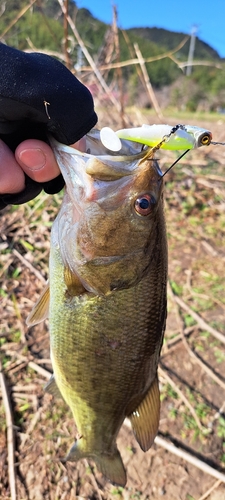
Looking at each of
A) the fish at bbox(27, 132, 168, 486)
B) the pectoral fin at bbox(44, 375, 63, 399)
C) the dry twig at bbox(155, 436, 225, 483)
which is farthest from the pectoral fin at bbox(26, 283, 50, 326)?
the dry twig at bbox(155, 436, 225, 483)

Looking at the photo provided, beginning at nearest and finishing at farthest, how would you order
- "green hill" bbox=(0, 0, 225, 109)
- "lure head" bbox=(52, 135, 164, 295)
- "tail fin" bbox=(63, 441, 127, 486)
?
"lure head" bbox=(52, 135, 164, 295)
"tail fin" bbox=(63, 441, 127, 486)
"green hill" bbox=(0, 0, 225, 109)

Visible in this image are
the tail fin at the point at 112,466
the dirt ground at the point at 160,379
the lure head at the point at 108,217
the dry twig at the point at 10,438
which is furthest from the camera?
the dirt ground at the point at 160,379

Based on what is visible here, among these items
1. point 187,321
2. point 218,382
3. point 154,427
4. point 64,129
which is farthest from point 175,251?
point 64,129

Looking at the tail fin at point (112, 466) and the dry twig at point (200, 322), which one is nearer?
the tail fin at point (112, 466)

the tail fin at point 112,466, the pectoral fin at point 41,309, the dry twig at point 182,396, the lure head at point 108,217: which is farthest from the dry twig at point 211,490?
the lure head at point 108,217

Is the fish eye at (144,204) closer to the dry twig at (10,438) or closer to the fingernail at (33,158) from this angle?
the fingernail at (33,158)

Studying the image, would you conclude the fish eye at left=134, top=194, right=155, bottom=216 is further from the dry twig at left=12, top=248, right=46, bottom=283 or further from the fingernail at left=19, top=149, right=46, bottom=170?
the dry twig at left=12, top=248, right=46, bottom=283

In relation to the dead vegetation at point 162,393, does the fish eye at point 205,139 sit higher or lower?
higher
